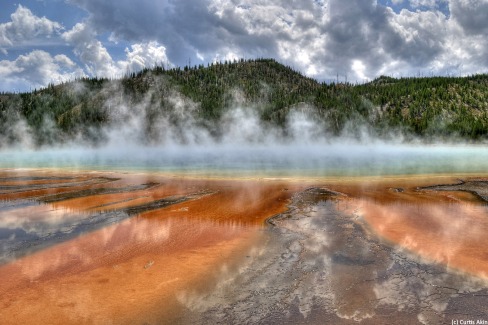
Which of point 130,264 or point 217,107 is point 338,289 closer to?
point 130,264

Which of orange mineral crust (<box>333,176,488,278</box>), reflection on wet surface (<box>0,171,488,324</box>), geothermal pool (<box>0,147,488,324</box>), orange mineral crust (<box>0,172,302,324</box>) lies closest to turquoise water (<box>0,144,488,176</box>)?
orange mineral crust (<box>333,176,488,278</box>)

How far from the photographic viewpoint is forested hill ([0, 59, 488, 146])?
130250 millimetres

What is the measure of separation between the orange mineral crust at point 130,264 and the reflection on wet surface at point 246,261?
0.11 ft

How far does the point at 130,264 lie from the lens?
8172 mm

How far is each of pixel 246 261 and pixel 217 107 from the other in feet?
483

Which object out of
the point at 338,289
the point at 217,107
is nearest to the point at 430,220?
the point at 338,289

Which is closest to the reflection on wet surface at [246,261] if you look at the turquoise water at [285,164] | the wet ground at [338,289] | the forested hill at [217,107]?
the wet ground at [338,289]

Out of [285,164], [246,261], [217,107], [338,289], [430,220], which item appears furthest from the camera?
[217,107]

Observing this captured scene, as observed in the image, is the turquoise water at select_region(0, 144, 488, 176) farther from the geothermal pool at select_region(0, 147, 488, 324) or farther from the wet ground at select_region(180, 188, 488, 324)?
the wet ground at select_region(180, 188, 488, 324)

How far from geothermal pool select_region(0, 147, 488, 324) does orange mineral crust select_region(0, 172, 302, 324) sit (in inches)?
1.4

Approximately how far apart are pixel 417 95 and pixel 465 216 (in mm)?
148368

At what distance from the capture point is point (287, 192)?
59.0 feet

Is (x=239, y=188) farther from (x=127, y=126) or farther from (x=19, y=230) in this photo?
(x=127, y=126)

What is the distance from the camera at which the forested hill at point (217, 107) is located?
427 feet
